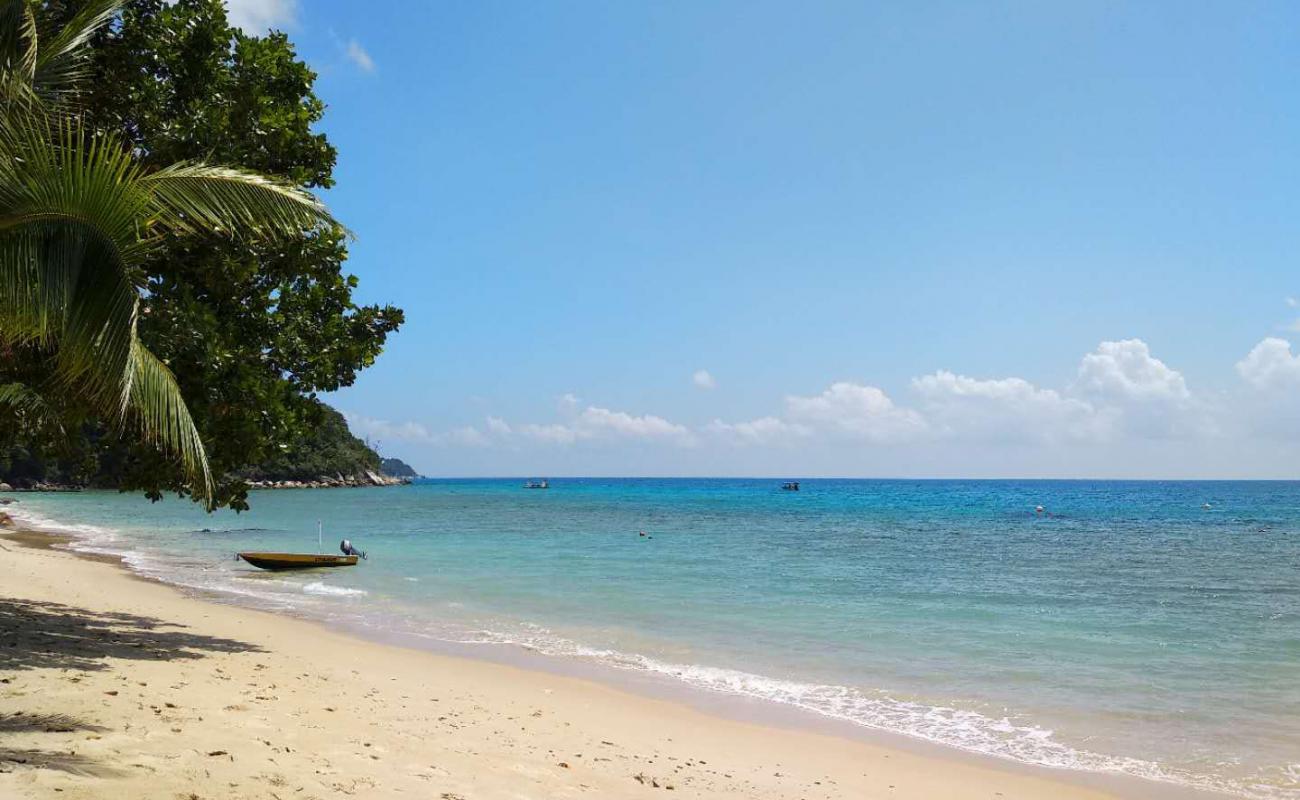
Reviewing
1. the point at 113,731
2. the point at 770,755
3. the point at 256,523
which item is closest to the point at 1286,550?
the point at 770,755

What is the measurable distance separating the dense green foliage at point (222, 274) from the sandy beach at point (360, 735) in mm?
2323

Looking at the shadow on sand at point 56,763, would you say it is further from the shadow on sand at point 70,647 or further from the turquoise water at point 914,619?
the turquoise water at point 914,619

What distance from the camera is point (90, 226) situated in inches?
191

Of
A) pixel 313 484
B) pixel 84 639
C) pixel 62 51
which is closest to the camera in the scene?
pixel 62 51

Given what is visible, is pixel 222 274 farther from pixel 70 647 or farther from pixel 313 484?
pixel 313 484

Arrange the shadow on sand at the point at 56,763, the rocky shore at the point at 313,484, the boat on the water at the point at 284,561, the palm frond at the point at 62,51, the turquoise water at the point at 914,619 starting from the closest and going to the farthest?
the shadow on sand at the point at 56,763, the palm frond at the point at 62,51, the turquoise water at the point at 914,619, the boat on the water at the point at 284,561, the rocky shore at the point at 313,484

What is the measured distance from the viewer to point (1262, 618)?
61.1 ft

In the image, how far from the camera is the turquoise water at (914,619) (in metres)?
10.3

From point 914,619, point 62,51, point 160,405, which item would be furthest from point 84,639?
point 914,619

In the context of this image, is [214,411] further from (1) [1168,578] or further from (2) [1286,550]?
(2) [1286,550]

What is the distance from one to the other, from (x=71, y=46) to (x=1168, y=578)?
29554 millimetres

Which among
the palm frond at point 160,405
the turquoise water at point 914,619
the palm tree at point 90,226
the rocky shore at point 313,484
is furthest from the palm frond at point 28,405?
the rocky shore at point 313,484

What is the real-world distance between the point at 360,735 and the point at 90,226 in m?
4.73

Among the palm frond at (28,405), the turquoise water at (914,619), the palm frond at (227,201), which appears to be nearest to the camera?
the palm frond at (227,201)
